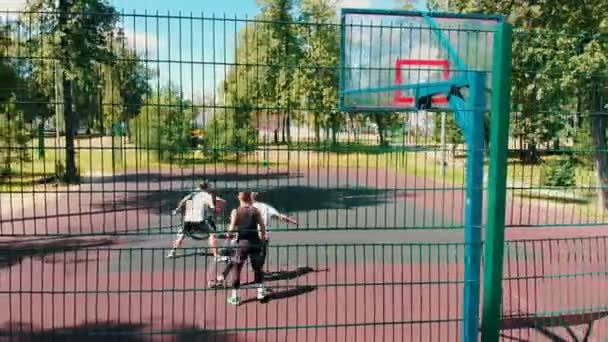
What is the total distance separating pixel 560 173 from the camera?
7.16 metres

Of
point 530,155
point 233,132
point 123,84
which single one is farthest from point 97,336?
point 530,155

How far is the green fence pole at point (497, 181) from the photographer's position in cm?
409

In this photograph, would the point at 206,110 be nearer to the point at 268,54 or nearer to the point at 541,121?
the point at 268,54

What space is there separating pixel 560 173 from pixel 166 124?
511 cm

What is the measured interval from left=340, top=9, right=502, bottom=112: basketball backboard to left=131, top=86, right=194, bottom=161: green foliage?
4.35ft

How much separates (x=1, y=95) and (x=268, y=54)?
2081 mm

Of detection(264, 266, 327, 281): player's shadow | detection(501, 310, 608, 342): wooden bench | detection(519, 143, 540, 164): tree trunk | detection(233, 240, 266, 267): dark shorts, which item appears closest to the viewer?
detection(519, 143, 540, 164): tree trunk

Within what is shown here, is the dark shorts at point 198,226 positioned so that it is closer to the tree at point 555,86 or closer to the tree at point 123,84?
the tree at point 123,84

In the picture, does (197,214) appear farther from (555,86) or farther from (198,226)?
(555,86)

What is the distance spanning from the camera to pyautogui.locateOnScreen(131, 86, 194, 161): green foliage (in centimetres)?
394

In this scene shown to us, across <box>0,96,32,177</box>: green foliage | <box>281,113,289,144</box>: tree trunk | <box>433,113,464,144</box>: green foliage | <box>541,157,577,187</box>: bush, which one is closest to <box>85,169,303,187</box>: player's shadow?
<box>281,113,289,144</box>: tree trunk

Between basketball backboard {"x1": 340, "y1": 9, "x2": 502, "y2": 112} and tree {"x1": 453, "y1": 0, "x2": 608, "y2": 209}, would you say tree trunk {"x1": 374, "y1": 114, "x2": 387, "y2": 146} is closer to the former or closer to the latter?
basketball backboard {"x1": 340, "y1": 9, "x2": 502, "y2": 112}

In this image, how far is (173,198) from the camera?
621 inches

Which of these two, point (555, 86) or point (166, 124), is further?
point (555, 86)
